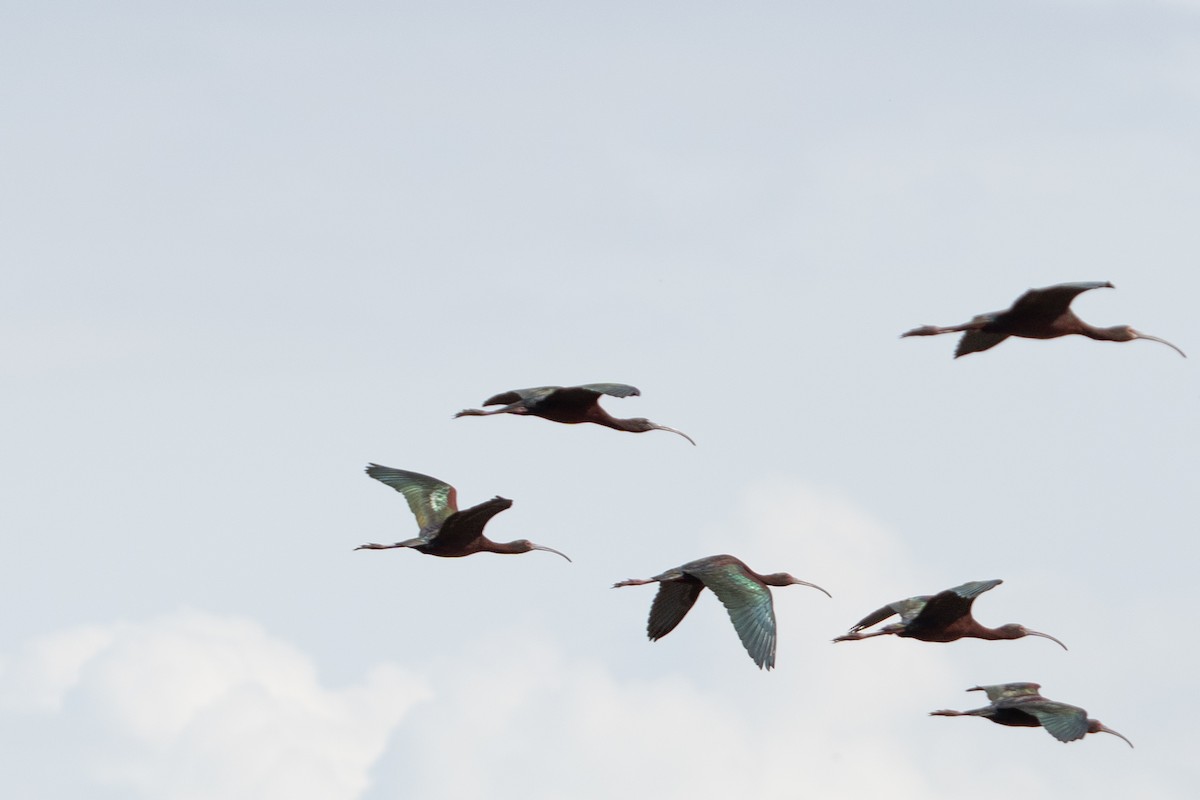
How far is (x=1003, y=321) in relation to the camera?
96.9 ft

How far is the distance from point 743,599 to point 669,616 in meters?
2.04

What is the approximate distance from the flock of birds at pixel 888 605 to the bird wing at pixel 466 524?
0.01m

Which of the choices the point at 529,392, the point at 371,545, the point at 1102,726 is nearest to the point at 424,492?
the point at 371,545

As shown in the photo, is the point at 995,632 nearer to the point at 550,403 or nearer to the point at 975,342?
the point at 975,342

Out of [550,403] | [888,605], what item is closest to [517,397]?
[550,403]

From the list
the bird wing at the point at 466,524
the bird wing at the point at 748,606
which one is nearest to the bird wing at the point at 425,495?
the bird wing at the point at 466,524

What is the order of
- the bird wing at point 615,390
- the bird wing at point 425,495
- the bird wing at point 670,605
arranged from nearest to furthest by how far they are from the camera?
the bird wing at point 615,390, the bird wing at point 670,605, the bird wing at point 425,495

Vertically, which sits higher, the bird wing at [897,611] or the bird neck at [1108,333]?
the bird neck at [1108,333]

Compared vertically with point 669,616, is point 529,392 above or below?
above

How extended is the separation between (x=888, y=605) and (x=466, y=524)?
6.02 metres

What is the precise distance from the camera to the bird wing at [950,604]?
95.0ft

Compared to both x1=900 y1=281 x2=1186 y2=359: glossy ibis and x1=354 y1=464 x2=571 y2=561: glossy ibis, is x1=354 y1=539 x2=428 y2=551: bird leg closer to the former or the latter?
x1=354 y1=464 x2=571 y2=561: glossy ibis

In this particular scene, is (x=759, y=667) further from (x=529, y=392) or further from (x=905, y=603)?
(x=529, y=392)

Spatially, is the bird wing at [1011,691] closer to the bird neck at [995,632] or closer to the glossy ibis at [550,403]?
the bird neck at [995,632]
